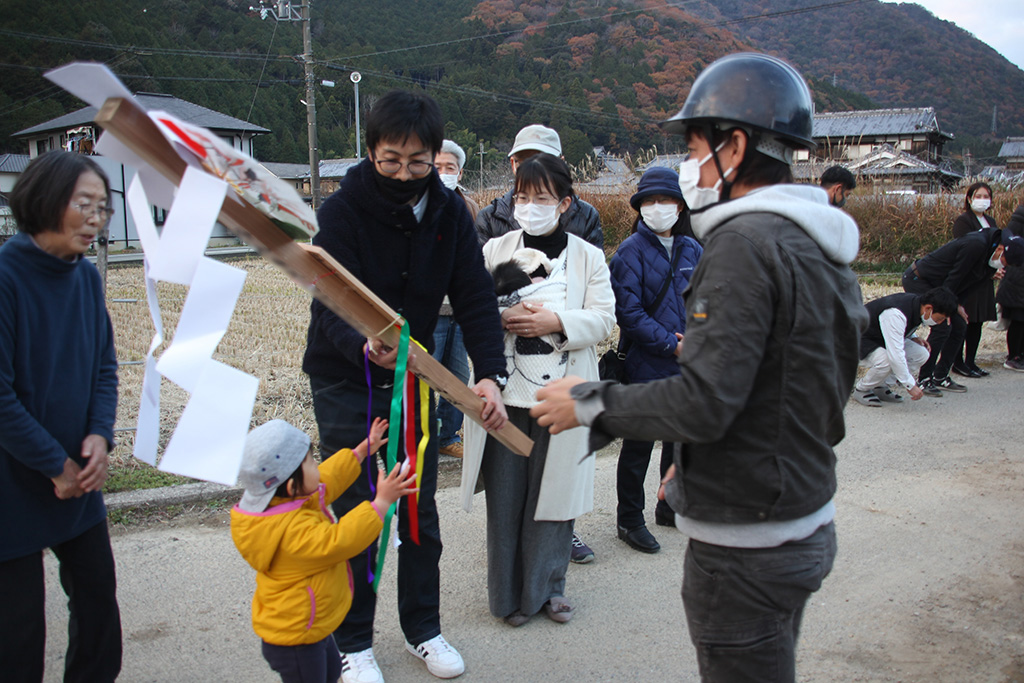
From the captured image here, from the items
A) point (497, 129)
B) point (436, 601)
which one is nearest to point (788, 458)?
point (436, 601)

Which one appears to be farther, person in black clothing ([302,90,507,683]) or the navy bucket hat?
the navy bucket hat

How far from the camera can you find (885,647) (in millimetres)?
3232

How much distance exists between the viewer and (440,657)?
117 inches

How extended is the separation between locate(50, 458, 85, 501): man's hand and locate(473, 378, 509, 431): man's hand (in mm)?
1320

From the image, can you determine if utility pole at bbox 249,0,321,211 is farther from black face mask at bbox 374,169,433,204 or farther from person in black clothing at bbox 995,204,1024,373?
black face mask at bbox 374,169,433,204

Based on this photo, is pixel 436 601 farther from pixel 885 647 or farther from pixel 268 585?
pixel 885 647

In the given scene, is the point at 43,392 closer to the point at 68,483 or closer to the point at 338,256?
the point at 68,483

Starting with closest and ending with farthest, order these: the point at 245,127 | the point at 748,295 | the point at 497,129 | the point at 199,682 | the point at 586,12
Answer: the point at 748,295, the point at 199,682, the point at 245,127, the point at 497,129, the point at 586,12

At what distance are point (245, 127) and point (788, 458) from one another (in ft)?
145

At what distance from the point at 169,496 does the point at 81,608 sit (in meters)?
1.96

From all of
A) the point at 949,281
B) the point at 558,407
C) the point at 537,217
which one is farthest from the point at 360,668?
the point at 949,281

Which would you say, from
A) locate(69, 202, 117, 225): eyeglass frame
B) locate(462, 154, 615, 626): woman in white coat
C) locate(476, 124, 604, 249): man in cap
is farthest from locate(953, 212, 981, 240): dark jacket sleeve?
locate(69, 202, 117, 225): eyeglass frame

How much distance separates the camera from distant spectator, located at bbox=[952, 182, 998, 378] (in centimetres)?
810

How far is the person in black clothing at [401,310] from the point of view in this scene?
257 cm
